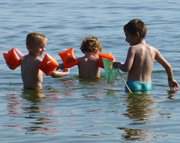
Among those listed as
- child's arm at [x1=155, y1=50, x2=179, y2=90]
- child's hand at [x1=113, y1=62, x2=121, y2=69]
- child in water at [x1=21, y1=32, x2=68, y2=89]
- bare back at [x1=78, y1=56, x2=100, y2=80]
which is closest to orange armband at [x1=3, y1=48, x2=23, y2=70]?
child in water at [x1=21, y1=32, x2=68, y2=89]

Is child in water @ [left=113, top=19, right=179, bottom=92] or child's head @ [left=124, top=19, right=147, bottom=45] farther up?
child's head @ [left=124, top=19, right=147, bottom=45]

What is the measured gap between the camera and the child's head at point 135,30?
31.4 ft

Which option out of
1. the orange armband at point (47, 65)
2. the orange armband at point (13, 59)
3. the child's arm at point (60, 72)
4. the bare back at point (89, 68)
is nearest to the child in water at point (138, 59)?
the orange armband at point (47, 65)

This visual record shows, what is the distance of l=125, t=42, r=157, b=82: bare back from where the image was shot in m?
9.64

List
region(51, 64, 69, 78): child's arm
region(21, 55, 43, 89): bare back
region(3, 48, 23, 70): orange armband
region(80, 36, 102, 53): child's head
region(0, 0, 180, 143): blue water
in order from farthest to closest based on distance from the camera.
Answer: region(80, 36, 102, 53): child's head
region(3, 48, 23, 70): orange armband
region(51, 64, 69, 78): child's arm
region(21, 55, 43, 89): bare back
region(0, 0, 180, 143): blue water

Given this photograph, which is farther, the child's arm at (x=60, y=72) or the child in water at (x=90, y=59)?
the child in water at (x=90, y=59)

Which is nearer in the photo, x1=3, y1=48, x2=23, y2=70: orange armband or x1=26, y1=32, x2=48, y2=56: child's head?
x1=26, y1=32, x2=48, y2=56: child's head

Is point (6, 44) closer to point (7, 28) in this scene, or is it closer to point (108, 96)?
point (7, 28)

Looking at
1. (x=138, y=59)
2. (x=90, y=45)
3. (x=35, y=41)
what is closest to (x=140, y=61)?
(x=138, y=59)

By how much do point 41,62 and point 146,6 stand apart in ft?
42.4

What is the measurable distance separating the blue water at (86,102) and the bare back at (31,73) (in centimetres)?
14

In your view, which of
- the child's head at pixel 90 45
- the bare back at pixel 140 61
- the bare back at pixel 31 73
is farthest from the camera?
the child's head at pixel 90 45

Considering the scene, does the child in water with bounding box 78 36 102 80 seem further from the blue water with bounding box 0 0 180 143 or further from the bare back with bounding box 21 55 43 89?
the bare back with bounding box 21 55 43 89

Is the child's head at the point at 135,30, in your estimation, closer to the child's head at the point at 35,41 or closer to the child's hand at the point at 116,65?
the child's hand at the point at 116,65
